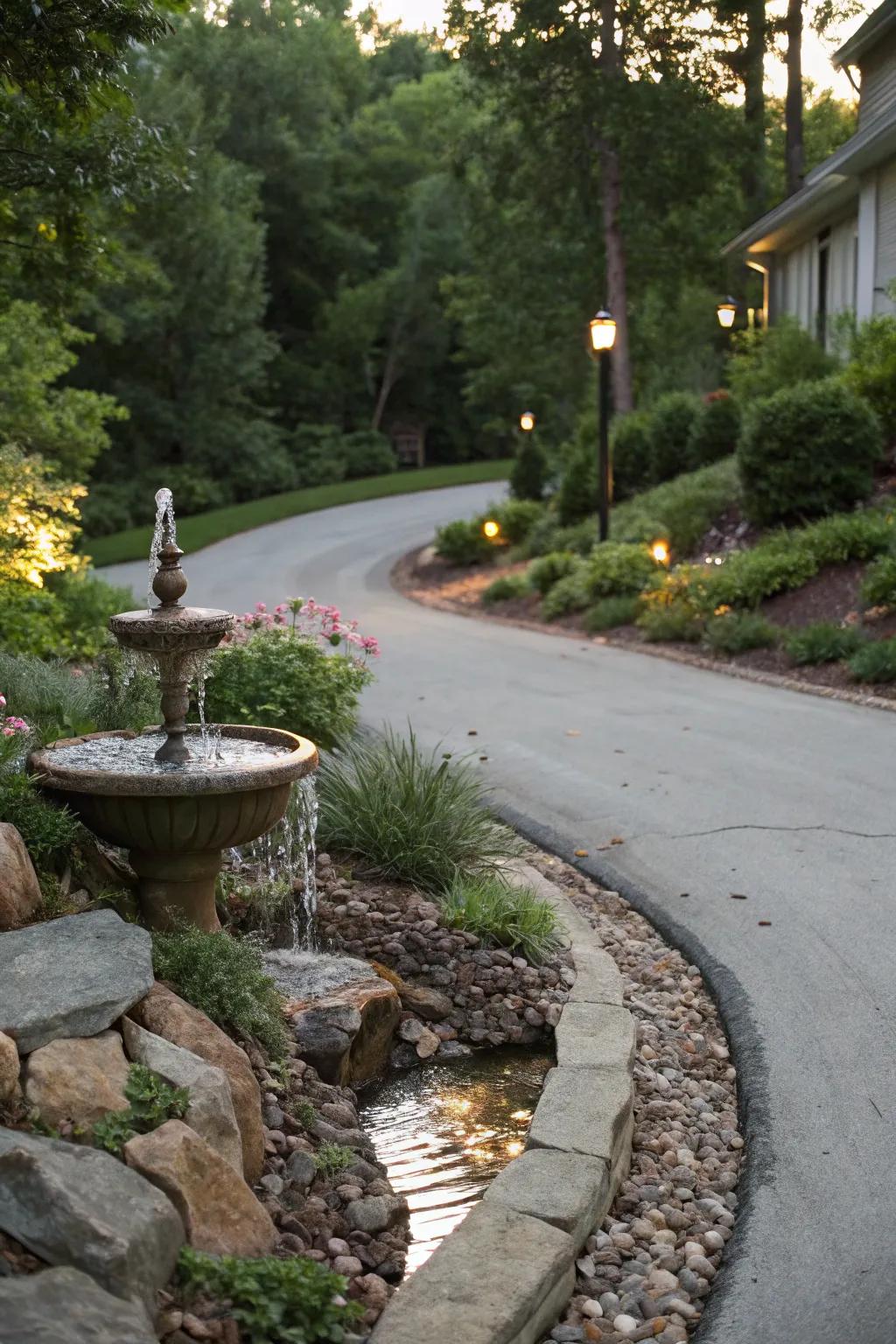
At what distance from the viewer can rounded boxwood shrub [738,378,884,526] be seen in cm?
1600

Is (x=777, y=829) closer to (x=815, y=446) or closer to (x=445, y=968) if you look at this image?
(x=445, y=968)

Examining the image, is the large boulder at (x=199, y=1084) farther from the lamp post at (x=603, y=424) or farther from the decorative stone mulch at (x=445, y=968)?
the lamp post at (x=603, y=424)

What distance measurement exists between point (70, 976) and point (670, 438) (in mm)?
21523

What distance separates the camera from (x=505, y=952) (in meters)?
5.45

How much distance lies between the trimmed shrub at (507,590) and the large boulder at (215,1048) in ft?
54.9

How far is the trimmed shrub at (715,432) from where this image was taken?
22.8 meters

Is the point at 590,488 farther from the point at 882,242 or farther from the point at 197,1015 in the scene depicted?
the point at 197,1015

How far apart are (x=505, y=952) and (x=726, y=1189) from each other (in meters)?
1.60

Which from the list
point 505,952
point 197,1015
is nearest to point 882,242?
point 505,952

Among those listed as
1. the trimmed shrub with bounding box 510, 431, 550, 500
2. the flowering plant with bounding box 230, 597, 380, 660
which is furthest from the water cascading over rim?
the trimmed shrub with bounding box 510, 431, 550, 500

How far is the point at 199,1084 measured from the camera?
355cm

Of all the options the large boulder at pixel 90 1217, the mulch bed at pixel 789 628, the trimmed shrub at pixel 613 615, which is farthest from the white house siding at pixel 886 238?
the large boulder at pixel 90 1217

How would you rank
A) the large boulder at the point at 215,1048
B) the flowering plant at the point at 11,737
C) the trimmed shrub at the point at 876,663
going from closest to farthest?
the large boulder at the point at 215,1048 < the flowering plant at the point at 11,737 < the trimmed shrub at the point at 876,663

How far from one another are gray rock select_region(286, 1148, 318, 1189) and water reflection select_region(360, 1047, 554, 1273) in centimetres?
34
